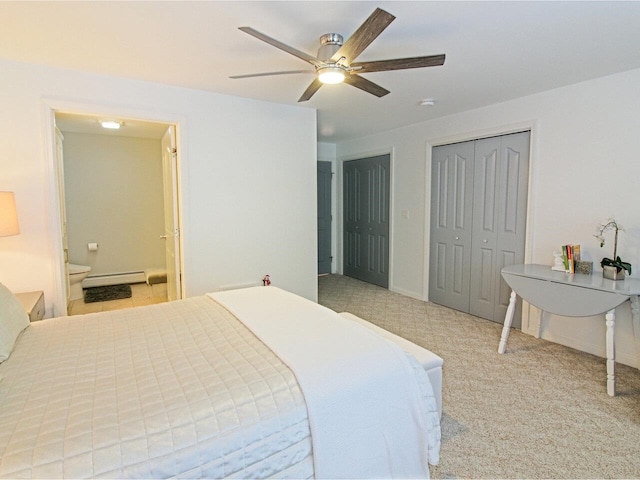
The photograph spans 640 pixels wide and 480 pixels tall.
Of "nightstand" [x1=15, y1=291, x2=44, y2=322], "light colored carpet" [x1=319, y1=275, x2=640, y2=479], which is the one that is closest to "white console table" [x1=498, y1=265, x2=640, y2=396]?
"light colored carpet" [x1=319, y1=275, x2=640, y2=479]

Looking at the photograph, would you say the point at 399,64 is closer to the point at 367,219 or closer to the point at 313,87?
the point at 313,87

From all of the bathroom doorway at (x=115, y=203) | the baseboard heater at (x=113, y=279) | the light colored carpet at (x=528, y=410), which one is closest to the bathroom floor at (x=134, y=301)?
the bathroom doorway at (x=115, y=203)

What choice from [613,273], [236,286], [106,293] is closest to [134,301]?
[106,293]

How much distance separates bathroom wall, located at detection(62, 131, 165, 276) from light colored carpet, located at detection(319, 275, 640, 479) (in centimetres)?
410

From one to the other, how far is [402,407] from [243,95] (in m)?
2.85

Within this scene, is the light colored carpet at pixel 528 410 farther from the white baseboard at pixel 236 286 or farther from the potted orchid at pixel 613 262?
the white baseboard at pixel 236 286

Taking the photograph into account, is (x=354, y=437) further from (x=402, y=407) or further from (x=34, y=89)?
(x=34, y=89)

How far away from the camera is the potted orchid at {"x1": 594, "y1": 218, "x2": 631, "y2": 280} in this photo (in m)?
2.47

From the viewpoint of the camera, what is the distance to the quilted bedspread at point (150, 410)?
0.95 m

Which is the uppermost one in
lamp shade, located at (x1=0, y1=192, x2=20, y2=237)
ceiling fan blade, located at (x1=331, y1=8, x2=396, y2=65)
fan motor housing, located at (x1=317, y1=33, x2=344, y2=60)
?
fan motor housing, located at (x1=317, y1=33, x2=344, y2=60)

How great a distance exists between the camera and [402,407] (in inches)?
54.1

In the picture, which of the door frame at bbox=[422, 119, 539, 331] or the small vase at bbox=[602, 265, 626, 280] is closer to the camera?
the small vase at bbox=[602, 265, 626, 280]

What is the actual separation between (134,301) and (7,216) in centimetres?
238

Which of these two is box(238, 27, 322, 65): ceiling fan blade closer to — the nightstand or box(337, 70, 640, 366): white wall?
the nightstand
